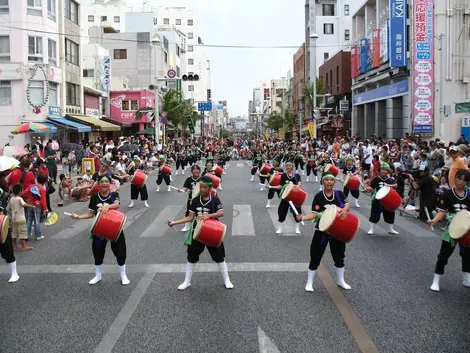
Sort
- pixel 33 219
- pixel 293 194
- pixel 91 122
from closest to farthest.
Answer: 1. pixel 293 194
2. pixel 33 219
3. pixel 91 122

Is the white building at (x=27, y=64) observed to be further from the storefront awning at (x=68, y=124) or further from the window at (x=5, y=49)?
the storefront awning at (x=68, y=124)

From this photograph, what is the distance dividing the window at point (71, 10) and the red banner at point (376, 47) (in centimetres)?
2236

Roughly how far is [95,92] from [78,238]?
33702 millimetres

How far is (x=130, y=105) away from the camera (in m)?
51.9

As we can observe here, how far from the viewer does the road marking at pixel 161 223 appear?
11.6 m

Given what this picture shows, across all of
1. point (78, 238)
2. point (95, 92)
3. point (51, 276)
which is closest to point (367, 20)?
point (95, 92)

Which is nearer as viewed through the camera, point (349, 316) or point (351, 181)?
point (349, 316)

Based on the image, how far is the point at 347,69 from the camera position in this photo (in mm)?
51188

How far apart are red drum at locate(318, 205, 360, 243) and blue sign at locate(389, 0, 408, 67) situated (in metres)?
26.3

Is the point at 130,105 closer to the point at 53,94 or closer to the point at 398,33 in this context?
the point at 53,94

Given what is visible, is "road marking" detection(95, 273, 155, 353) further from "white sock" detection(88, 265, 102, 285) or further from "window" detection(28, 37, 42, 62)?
"window" detection(28, 37, 42, 62)

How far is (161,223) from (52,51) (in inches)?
950

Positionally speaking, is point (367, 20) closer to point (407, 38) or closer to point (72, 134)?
point (407, 38)

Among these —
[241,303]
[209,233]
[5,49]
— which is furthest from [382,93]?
[241,303]
